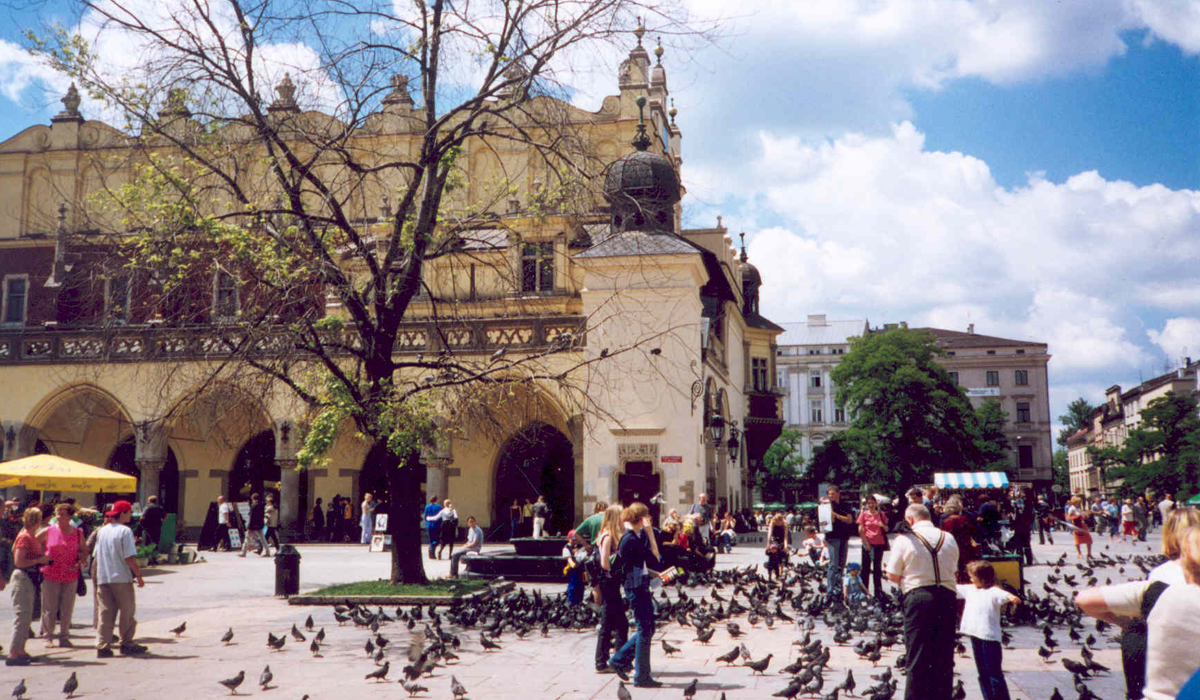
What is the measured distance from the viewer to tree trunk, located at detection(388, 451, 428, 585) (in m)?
15.3

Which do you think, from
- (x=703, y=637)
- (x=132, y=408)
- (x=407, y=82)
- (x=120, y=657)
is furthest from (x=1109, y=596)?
(x=132, y=408)

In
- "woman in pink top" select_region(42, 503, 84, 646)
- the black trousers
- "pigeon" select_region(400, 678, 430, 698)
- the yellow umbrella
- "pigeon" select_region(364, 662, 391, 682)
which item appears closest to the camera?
the black trousers

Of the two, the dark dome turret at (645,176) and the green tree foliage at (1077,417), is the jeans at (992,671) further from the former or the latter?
the green tree foliage at (1077,417)

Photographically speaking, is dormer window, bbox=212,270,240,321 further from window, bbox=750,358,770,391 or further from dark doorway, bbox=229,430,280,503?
window, bbox=750,358,770,391

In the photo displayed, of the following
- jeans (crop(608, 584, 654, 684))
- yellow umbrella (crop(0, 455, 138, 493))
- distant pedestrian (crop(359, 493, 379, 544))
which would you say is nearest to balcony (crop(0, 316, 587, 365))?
yellow umbrella (crop(0, 455, 138, 493))

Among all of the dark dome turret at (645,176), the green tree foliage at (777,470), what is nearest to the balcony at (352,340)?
the dark dome turret at (645,176)

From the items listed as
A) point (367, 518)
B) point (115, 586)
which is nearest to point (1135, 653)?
point (115, 586)

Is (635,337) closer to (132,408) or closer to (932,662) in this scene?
(132,408)

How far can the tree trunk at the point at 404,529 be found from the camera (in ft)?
50.2

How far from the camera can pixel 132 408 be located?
3150 cm

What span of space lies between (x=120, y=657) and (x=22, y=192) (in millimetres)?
32049

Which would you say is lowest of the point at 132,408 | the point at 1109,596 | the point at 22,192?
the point at 1109,596

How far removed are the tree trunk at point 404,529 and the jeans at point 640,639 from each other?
23.0 feet

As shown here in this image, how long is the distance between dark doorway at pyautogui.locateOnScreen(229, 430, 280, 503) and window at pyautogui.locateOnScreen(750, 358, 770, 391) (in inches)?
834
